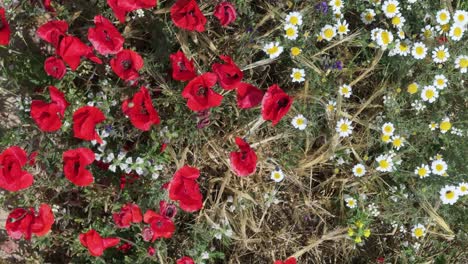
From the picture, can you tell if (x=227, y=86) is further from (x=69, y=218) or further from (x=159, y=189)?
(x=69, y=218)

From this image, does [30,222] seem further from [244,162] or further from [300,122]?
[300,122]

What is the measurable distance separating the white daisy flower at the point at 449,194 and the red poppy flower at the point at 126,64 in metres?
1.79

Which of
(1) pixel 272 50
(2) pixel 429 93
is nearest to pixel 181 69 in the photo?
(1) pixel 272 50

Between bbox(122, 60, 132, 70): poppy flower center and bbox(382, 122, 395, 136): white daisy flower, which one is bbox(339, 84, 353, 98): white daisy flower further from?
bbox(122, 60, 132, 70): poppy flower center

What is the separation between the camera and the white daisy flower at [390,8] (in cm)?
293

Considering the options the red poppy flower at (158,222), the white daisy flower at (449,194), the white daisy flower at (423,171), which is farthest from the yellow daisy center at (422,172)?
the red poppy flower at (158,222)

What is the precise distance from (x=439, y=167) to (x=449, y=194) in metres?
0.16

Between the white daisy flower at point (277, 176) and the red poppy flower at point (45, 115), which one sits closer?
the red poppy flower at point (45, 115)

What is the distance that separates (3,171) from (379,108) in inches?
80.5

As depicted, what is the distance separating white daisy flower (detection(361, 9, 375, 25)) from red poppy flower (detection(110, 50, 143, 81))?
1.30 metres

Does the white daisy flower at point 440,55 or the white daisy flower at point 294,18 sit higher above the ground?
the white daisy flower at point 294,18

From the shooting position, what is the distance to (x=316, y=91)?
2.95 metres

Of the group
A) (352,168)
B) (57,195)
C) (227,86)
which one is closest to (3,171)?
(57,195)

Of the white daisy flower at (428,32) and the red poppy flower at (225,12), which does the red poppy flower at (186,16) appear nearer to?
the red poppy flower at (225,12)
